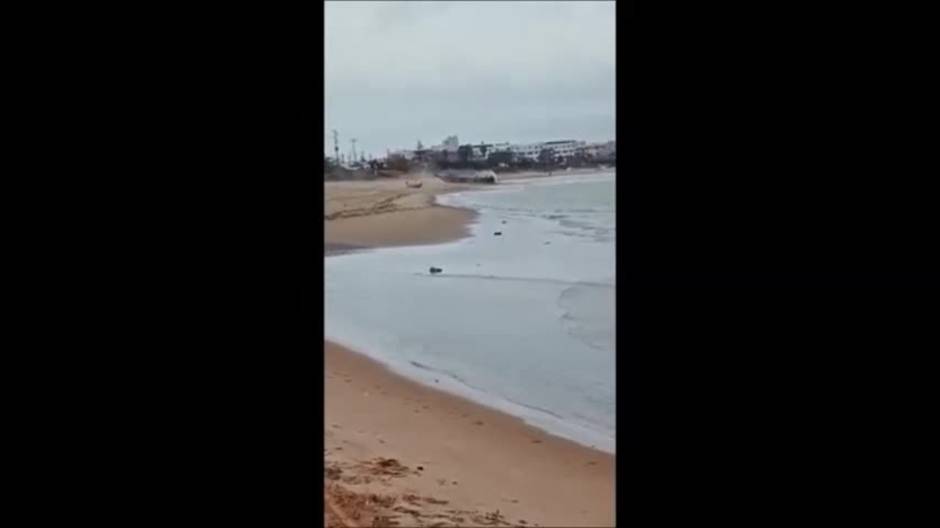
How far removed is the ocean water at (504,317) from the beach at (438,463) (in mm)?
223

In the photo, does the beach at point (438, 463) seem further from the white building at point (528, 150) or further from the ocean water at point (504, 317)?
the white building at point (528, 150)

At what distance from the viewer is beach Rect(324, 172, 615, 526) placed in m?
4.31

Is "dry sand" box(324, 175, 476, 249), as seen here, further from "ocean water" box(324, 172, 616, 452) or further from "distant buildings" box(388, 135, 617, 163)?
"distant buildings" box(388, 135, 617, 163)

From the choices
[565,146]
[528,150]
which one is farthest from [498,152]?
[565,146]

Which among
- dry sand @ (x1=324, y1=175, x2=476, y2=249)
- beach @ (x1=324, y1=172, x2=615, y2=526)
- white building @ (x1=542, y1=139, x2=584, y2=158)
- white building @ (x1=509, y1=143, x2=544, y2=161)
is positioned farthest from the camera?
white building @ (x1=509, y1=143, x2=544, y2=161)

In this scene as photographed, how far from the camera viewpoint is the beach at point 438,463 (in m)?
4.31

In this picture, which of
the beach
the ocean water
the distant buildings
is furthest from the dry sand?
the beach

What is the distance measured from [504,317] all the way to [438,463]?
3.49 meters

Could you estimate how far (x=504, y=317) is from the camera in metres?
8.56

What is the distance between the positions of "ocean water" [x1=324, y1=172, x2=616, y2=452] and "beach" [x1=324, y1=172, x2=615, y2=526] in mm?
223
